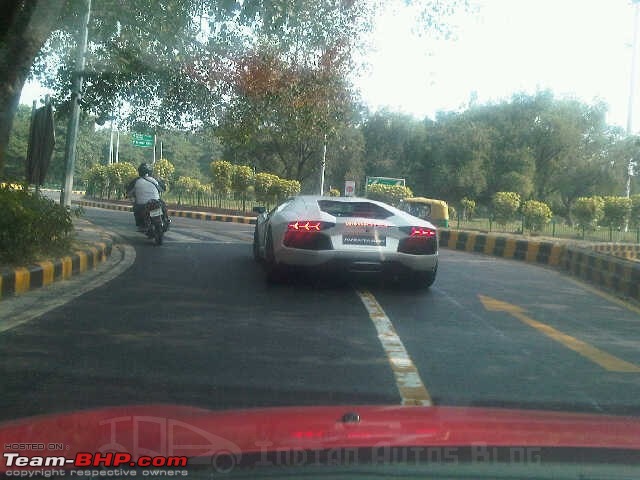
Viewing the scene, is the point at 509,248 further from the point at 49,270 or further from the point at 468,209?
the point at 468,209

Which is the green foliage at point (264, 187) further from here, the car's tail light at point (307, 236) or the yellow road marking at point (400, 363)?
the yellow road marking at point (400, 363)

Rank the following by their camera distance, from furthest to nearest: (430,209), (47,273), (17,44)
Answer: (430,209) → (17,44) → (47,273)

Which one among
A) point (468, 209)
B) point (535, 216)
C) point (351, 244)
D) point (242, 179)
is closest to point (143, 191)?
point (351, 244)

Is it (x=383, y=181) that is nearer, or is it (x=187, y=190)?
(x=383, y=181)

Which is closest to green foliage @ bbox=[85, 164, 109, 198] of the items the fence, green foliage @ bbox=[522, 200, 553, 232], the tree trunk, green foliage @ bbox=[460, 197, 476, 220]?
green foliage @ bbox=[460, 197, 476, 220]

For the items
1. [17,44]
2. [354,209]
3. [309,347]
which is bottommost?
[309,347]

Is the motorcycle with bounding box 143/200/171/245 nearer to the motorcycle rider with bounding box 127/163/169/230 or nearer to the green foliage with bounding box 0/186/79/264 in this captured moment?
the motorcycle rider with bounding box 127/163/169/230

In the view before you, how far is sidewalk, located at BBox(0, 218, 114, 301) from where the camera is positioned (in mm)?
8352

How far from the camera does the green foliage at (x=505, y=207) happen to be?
3109 centimetres

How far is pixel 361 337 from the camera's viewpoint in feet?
21.3

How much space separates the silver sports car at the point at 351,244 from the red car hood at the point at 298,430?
5779mm

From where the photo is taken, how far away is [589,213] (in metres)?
29.6

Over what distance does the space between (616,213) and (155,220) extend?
69.2 feet

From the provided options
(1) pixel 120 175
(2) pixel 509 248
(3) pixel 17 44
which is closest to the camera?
(3) pixel 17 44
